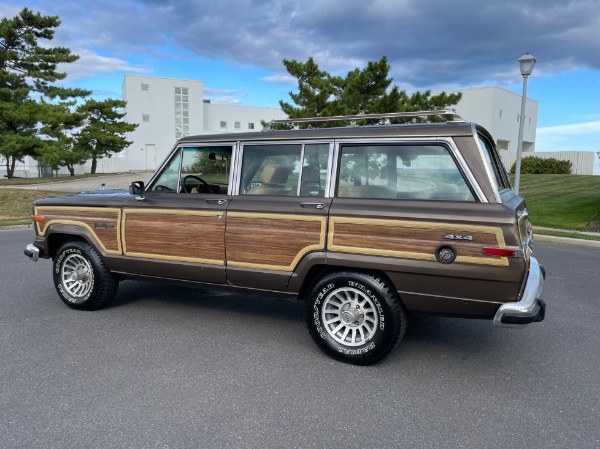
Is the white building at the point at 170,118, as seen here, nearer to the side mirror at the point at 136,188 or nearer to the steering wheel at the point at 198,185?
the side mirror at the point at 136,188

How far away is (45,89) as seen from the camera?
26062mm

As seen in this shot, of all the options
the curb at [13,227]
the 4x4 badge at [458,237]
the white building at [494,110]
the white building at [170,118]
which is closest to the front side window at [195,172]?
the 4x4 badge at [458,237]

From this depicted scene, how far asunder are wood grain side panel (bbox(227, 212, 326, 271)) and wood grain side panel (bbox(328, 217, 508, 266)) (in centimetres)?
18

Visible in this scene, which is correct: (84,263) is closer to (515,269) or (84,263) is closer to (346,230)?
(346,230)

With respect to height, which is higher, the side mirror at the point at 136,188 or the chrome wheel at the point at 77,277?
the side mirror at the point at 136,188

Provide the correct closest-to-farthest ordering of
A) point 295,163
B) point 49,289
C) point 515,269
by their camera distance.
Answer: point 515,269
point 295,163
point 49,289

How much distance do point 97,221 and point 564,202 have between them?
54.2ft

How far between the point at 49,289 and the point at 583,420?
19.7 feet

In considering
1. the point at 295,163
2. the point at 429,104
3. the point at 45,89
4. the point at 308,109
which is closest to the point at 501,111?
the point at 429,104

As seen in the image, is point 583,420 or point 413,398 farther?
point 413,398

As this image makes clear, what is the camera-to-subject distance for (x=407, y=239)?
347 centimetres

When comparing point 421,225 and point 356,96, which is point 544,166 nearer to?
point 356,96

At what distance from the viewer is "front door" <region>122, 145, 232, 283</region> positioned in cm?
427

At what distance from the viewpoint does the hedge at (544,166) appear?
30250mm
